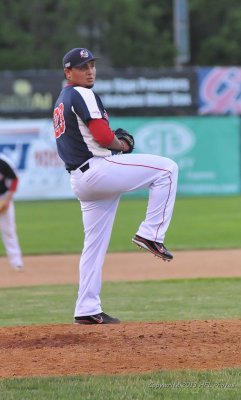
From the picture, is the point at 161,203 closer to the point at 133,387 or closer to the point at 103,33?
the point at 133,387

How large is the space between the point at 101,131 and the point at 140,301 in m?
3.59

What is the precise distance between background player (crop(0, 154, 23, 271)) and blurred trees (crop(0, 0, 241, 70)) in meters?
26.0

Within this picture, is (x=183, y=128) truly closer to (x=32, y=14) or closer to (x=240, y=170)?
(x=240, y=170)

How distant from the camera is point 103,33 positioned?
41.5m

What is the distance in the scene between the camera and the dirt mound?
5625 mm

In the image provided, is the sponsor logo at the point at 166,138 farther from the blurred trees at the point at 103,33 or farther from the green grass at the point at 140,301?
the green grass at the point at 140,301

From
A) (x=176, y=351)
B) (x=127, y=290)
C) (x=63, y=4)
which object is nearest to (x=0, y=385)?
(x=176, y=351)

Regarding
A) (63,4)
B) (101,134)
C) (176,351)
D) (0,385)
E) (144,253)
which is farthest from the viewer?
(63,4)

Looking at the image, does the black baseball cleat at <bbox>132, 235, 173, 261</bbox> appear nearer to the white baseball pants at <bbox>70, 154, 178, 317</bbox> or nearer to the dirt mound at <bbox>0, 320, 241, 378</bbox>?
the white baseball pants at <bbox>70, 154, 178, 317</bbox>

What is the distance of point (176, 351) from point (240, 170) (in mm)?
20406

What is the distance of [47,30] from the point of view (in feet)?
133

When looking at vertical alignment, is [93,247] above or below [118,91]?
above

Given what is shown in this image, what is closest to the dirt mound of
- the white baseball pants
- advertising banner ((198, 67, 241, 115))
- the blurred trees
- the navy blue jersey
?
the white baseball pants

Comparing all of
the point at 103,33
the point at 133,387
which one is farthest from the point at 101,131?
the point at 103,33
